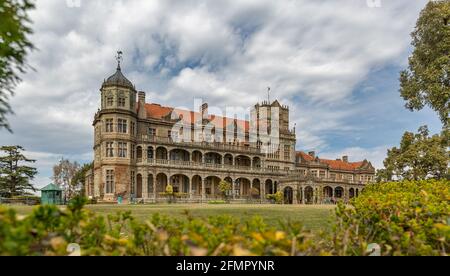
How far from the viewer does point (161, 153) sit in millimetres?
41500

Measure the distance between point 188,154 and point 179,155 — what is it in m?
1.25

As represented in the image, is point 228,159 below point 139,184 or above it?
above

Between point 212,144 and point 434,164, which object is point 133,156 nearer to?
point 212,144

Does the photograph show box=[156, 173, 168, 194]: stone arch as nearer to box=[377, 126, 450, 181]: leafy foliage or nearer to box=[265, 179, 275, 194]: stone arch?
box=[265, 179, 275, 194]: stone arch

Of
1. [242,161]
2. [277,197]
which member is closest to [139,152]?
[242,161]

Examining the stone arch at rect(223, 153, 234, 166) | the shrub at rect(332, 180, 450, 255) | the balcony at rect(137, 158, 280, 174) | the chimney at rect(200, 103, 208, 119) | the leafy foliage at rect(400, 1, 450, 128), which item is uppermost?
the chimney at rect(200, 103, 208, 119)

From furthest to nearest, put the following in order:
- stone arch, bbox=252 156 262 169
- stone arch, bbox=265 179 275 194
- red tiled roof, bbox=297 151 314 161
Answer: red tiled roof, bbox=297 151 314 161
stone arch, bbox=252 156 262 169
stone arch, bbox=265 179 275 194

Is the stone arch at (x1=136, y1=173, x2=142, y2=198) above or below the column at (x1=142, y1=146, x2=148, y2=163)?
below

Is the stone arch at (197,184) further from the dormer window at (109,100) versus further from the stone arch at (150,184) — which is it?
the dormer window at (109,100)

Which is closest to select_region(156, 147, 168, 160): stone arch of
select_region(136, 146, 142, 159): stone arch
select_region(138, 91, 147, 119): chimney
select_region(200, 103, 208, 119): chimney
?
select_region(136, 146, 142, 159): stone arch

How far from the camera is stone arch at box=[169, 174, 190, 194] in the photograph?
134 feet

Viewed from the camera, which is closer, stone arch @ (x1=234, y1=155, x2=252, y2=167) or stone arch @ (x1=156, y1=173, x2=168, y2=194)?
stone arch @ (x1=156, y1=173, x2=168, y2=194)

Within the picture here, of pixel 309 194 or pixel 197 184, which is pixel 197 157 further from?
pixel 309 194
